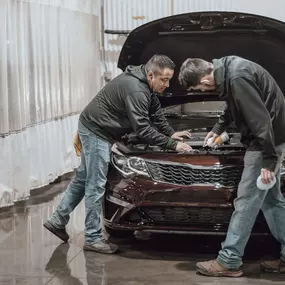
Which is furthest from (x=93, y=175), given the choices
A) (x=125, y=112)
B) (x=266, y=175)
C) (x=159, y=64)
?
(x=266, y=175)

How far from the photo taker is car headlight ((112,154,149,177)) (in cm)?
436

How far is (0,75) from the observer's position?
5.88 metres

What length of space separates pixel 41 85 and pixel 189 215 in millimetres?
3323

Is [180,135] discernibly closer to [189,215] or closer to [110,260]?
[189,215]

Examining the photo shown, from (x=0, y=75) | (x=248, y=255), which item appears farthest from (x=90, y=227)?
(x=0, y=75)

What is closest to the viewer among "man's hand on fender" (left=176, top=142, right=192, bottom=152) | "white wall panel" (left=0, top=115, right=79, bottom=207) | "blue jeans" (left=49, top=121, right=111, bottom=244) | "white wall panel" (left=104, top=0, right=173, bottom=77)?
"man's hand on fender" (left=176, top=142, right=192, bottom=152)

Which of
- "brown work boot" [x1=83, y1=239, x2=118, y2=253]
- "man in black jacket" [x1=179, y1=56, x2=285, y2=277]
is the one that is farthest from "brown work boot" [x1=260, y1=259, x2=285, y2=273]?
"brown work boot" [x1=83, y1=239, x2=118, y2=253]

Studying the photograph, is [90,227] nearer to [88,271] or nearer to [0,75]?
[88,271]

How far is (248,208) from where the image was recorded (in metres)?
3.94

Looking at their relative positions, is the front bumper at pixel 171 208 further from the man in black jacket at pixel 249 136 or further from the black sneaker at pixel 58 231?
the black sneaker at pixel 58 231

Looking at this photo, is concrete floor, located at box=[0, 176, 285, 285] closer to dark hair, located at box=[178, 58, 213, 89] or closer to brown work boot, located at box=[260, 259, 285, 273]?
brown work boot, located at box=[260, 259, 285, 273]

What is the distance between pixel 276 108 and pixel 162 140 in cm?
90

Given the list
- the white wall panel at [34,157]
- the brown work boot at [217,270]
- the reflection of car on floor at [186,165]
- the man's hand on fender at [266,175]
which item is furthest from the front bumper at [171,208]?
the white wall panel at [34,157]

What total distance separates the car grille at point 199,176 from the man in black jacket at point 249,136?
0.78 ft
